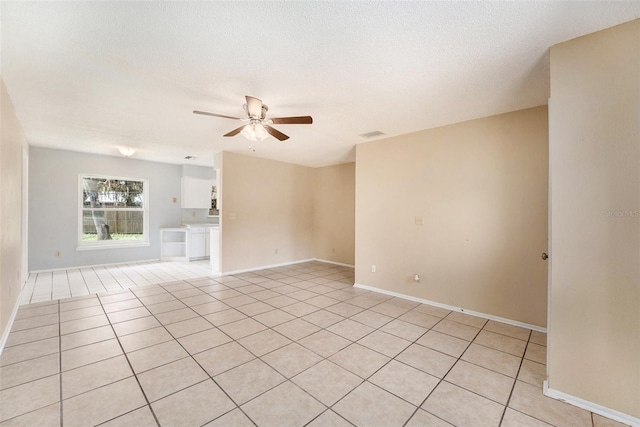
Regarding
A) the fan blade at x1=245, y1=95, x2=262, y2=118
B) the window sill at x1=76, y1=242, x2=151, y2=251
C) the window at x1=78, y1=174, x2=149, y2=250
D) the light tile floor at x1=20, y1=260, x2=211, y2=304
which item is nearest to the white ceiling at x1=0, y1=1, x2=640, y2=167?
the fan blade at x1=245, y1=95, x2=262, y2=118

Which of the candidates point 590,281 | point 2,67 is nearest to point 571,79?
point 590,281

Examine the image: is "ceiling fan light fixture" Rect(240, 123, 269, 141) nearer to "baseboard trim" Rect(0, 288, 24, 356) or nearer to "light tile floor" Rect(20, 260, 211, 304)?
"baseboard trim" Rect(0, 288, 24, 356)

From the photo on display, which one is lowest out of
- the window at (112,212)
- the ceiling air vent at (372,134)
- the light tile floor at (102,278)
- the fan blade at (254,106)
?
the light tile floor at (102,278)

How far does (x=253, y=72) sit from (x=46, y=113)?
314cm

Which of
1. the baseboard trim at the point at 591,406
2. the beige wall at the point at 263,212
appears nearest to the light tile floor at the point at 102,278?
the beige wall at the point at 263,212

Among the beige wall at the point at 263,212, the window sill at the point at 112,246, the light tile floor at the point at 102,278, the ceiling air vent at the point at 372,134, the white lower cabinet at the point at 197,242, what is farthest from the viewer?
the white lower cabinet at the point at 197,242

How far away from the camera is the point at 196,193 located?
291 inches

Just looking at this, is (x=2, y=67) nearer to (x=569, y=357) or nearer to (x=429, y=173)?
(x=429, y=173)

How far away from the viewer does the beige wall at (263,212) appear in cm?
545

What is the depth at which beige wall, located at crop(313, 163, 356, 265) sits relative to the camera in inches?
253

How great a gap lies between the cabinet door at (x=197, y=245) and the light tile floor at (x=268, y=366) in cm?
301

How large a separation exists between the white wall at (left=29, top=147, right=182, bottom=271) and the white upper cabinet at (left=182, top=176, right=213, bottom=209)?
0.98m

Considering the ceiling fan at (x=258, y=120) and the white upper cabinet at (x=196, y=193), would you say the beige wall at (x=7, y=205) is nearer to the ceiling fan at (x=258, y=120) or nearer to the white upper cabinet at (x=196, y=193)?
the ceiling fan at (x=258, y=120)

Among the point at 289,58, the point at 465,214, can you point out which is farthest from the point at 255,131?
the point at 465,214
